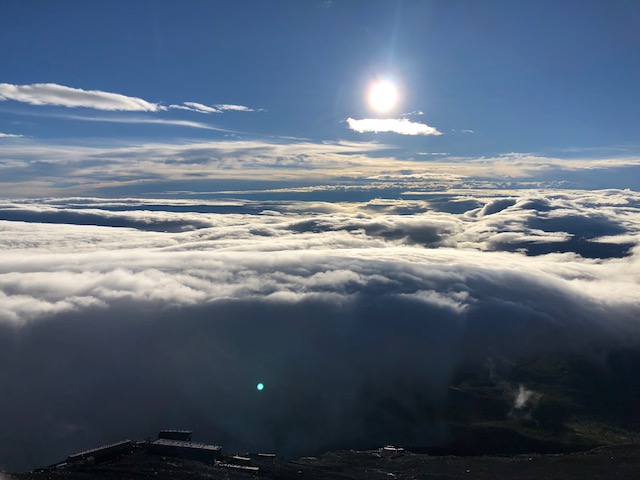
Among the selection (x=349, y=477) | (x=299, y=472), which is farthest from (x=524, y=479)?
(x=299, y=472)

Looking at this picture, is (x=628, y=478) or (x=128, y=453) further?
(x=628, y=478)

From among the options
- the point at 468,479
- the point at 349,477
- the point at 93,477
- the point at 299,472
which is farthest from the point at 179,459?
the point at 468,479

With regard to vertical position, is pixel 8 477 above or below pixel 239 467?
above

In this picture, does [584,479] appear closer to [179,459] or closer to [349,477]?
[349,477]

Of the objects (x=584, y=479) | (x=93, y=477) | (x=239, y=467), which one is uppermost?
(x=93, y=477)

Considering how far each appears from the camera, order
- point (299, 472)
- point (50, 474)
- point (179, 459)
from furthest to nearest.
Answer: point (299, 472), point (179, 459), point (50, 474)

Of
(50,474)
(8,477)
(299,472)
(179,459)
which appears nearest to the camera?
(8,477)

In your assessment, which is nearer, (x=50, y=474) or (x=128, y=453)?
(x=50, y=474)

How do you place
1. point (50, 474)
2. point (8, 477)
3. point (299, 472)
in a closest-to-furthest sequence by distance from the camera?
point (8, 477) → point (50, 474) → point (299, 472)

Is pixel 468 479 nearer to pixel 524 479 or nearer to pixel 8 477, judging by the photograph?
pixel 524 479
